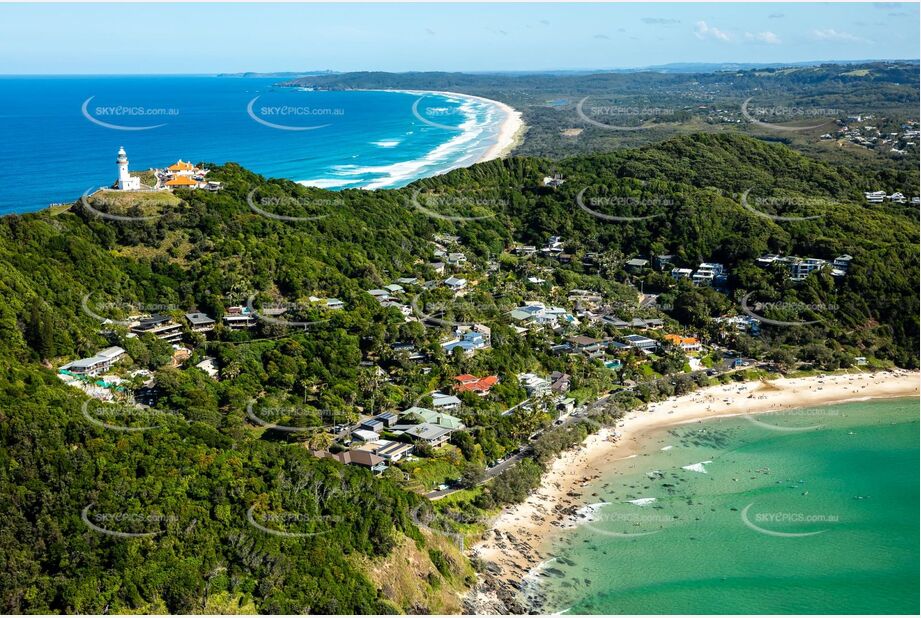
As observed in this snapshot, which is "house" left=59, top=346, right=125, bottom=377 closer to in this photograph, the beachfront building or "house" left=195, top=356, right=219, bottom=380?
"house" left=195, top=356, right=219, bottom=380

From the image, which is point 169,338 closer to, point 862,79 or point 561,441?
point 561,441

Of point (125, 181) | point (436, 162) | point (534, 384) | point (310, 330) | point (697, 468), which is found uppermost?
point (125, 181)

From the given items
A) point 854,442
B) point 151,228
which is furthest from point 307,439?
point 854,442

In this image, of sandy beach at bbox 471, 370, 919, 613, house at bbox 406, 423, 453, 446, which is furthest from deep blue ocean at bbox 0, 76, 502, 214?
house at bbox 406, 423, 453, 446

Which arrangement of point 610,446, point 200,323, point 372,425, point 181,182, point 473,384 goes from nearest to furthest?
point 372,425 < point 610,446 < point 473,384 < point 200,323 < point 181,182

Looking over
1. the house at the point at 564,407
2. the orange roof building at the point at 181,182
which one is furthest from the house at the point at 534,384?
the orange roof building at the point at 181,182

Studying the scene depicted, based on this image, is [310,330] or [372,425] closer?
[372,425]

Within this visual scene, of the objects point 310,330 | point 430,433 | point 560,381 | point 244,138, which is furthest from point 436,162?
point 430,433

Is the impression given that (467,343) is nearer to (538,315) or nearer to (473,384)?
(473,384)
